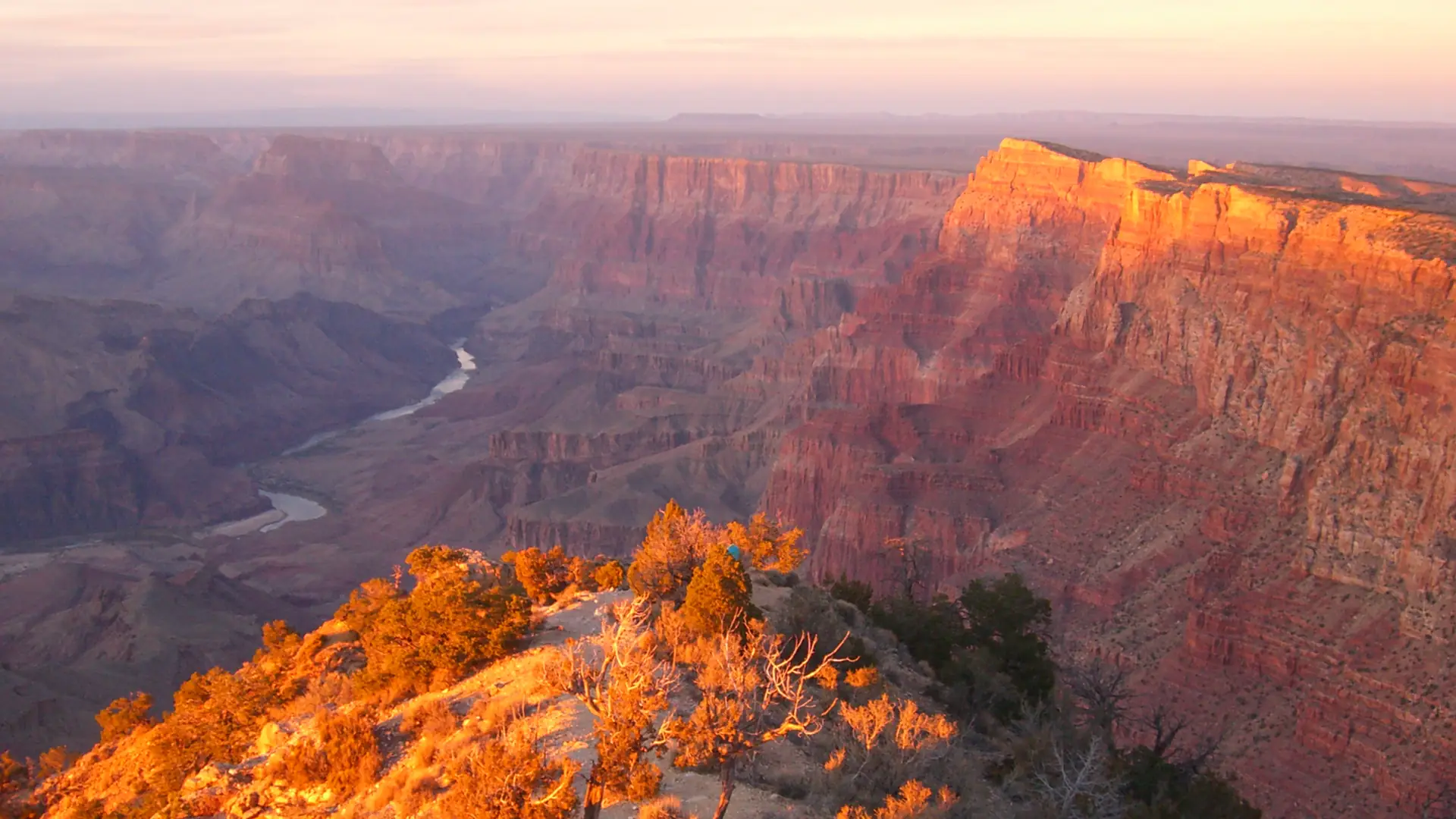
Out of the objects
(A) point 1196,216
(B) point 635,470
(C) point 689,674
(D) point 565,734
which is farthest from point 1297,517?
(B) point 635,470

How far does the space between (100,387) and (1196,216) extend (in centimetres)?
10354

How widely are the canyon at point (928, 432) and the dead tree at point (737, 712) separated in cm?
1642

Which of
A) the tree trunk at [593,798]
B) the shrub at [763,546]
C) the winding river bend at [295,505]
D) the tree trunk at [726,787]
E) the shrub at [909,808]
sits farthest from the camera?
the winding river bend at [295,505]

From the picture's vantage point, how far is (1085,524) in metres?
52.4

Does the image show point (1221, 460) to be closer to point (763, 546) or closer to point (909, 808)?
point (763, 546)

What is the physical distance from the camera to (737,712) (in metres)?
18.5

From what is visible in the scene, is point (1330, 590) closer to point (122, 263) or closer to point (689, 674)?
point (689, 674)

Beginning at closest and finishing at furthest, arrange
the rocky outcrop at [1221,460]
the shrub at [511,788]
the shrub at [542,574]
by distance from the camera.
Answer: the shrub at [511,788]
the shrub at [542,574]
the rocky outcrop at [1221,460]

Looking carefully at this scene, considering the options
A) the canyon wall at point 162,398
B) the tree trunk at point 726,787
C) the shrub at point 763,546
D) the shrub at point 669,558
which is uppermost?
the tree trunk at point 726,787

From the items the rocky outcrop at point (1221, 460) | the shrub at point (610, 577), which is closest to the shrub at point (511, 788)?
the shrub at point (610, 577)

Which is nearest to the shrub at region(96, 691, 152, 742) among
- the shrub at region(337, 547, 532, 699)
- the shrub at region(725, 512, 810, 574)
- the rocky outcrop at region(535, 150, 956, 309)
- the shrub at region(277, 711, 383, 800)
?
the shrub at region(337, 547, 532, 699)

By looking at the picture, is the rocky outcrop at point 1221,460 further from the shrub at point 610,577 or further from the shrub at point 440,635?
the shrub at point 440,635

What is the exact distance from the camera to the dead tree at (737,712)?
18297 millimetres

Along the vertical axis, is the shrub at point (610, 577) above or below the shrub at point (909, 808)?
below
